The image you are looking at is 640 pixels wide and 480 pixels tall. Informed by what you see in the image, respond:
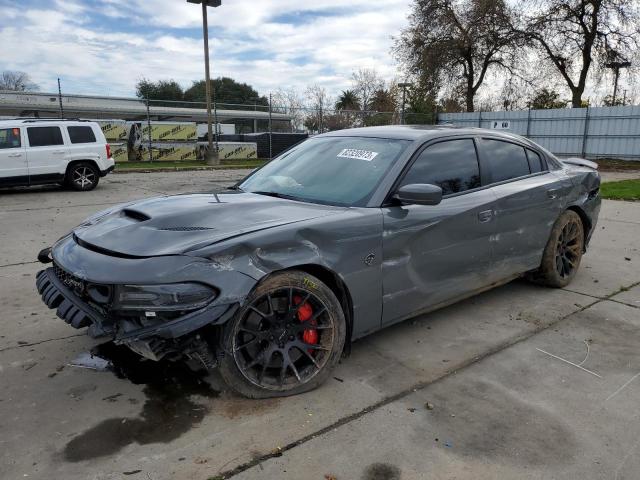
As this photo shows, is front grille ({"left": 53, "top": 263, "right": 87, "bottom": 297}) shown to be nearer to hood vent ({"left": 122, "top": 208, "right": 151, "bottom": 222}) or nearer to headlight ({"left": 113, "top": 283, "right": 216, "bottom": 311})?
headlight ({"left": 113, "top": 283, "right": 216, "bottom": 311})

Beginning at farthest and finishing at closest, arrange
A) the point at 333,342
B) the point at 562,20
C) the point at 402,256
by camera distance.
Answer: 1. the point at 562,20
2. the point at 402,256
3. the point at 333,342

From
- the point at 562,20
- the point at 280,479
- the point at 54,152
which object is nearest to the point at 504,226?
the point at 280,479

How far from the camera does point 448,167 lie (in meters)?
3.82

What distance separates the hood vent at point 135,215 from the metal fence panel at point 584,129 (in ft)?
76.9

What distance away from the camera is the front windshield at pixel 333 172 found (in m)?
3.43

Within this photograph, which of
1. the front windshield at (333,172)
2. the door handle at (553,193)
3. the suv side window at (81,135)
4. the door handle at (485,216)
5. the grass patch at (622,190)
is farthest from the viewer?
the suv side window at (81,135)

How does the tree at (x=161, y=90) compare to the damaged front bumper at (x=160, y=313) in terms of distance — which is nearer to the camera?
the damaged front bumper at (x=160, y=313)

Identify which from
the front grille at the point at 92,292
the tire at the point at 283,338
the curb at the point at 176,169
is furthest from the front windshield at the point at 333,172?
the curb at the point at 176,169

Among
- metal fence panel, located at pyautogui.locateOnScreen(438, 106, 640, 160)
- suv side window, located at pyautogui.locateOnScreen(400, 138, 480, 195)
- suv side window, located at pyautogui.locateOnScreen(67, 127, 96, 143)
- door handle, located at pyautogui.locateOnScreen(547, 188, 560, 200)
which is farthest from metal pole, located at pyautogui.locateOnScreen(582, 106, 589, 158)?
suv side window, located at pyautogui.locateOnScreen(400, 138, 480, 195)

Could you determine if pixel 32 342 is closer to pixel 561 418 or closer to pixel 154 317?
pixel 154 317

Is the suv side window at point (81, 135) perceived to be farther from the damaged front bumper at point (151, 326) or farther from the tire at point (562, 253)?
the tire at point (562, 253)

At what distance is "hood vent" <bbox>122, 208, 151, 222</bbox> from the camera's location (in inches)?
120

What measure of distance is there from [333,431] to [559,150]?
24.8 metres

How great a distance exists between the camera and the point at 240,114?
1169 inches
